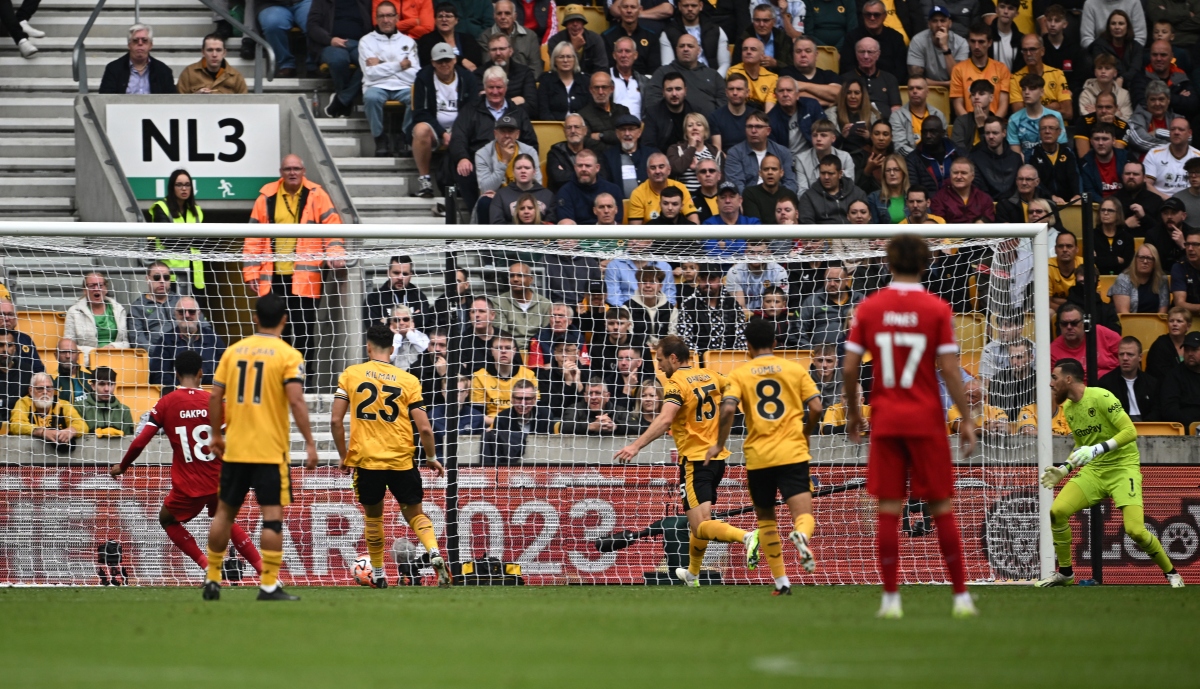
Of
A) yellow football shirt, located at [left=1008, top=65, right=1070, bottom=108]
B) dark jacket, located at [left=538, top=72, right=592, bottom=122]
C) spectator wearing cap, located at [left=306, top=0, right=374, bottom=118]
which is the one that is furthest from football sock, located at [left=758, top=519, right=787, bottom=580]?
yellow football shirt, located at [left=1008, top=65, right=1070, bottom=108]

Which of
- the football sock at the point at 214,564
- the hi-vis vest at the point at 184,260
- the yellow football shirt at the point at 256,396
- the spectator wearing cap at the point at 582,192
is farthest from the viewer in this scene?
the spectator wearing cap at the point at 582,192

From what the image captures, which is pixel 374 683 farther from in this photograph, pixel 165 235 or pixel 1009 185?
pixel 1009 185

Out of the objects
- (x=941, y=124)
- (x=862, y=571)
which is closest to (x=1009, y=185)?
(x=941, y=124)

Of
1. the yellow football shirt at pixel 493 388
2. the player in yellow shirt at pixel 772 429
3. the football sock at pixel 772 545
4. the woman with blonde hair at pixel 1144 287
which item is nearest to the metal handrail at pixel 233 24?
the yellow football shirt at pixel 493 388

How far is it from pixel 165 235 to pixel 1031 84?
10.3 meters

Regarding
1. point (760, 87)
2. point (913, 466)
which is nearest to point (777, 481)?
point (913, 466)

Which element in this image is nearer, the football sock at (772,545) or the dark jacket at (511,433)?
the football sock at (772,545)

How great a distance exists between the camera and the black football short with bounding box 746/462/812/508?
35.0 feet

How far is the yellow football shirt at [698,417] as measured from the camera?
40.1 ft

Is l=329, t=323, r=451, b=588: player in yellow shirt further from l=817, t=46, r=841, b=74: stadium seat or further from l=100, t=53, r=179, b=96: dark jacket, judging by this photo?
l=817, t=46, r=841, b=74: stadium seat

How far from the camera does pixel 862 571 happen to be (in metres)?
13.6

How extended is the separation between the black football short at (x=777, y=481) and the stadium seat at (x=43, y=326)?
21.7ft

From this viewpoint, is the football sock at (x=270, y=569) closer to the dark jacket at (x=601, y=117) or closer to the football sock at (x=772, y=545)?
the football sock at (x=772, y=545)

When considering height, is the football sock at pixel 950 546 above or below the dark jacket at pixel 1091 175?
below
